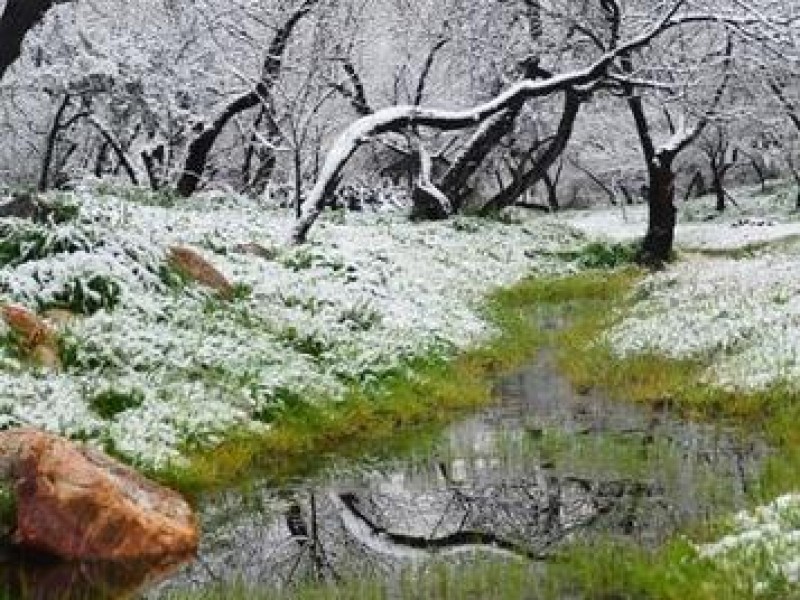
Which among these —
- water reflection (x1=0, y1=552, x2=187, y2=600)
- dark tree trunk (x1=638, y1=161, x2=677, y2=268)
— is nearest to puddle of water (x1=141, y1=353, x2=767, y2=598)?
water reflection (x1=0, y1=552, x2=187, y2=600)

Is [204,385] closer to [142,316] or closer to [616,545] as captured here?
[142,316]

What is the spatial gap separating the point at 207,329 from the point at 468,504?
20.0 feet

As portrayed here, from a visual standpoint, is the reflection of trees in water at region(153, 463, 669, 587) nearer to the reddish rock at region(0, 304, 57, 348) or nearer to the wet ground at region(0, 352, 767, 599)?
the wet ground at region(0, 352, 767, 599)

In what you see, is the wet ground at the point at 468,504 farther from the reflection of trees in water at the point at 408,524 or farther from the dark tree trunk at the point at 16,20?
the dark tree trunk at the point at 16,20

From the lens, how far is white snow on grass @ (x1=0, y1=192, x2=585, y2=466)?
1255cm

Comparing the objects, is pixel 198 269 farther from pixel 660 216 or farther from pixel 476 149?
pixel 476 149

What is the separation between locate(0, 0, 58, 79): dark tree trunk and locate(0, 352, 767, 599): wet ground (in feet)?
29.4

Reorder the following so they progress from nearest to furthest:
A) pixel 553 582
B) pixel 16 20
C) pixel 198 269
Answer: pixel 553 582, pixel 16 20, pixel 198 269

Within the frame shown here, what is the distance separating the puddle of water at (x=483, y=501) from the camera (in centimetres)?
949

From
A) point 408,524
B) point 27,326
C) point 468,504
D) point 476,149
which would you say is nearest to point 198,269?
point 27,326

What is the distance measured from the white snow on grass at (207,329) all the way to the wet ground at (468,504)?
165 cm

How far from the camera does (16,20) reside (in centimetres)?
1758

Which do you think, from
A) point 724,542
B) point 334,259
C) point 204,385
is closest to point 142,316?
point 204,385

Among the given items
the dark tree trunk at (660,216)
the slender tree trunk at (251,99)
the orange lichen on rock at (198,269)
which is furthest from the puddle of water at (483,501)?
the slender tree trunk at (251,99)
